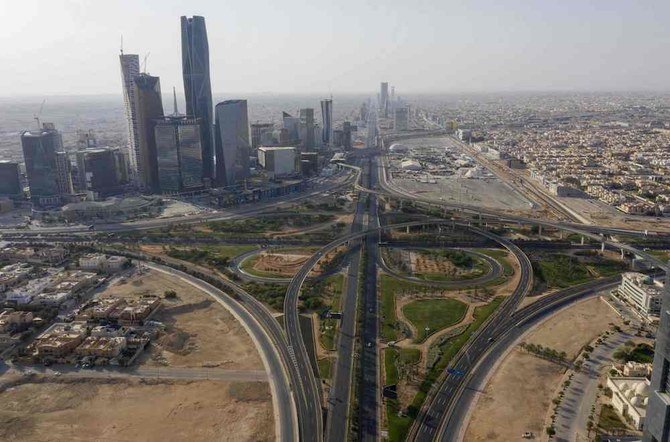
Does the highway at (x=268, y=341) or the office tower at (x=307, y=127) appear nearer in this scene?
the highway at (x=268, y=341)

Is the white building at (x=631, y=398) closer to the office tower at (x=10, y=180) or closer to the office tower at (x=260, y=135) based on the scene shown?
the office tower at (x=10, y=180)

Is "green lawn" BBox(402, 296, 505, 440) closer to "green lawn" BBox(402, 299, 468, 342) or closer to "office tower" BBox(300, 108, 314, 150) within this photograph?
"green lawn" BBox(402, 299, 468, 342)

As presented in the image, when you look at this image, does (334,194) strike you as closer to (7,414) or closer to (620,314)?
(620,314)

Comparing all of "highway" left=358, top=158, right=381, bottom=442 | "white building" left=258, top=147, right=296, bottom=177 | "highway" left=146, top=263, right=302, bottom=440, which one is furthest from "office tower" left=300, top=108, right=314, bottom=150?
Answer: "highway" left=146, top=263, right=302, bottom=440

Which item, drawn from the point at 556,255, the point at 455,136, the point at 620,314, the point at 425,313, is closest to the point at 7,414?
the point at 425,313

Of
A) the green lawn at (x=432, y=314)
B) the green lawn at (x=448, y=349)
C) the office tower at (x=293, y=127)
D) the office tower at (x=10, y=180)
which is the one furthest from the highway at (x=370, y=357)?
the office tower at (x=293, y=127)

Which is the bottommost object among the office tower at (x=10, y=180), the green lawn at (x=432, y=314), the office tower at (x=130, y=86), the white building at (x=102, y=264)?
the green lawn at (x=432, y=314)
